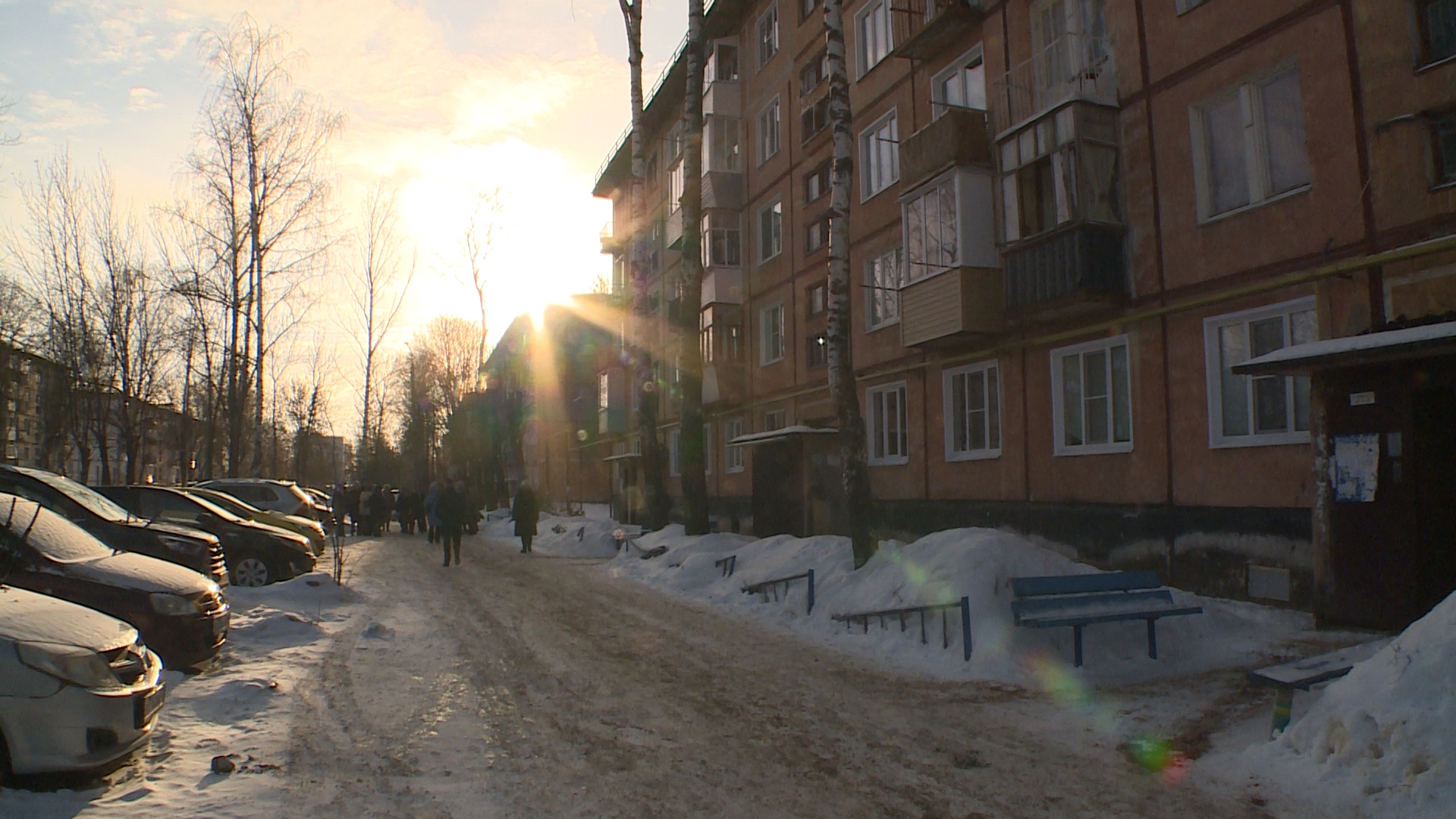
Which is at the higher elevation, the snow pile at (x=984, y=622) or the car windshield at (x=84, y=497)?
the car windshield at (x=84, y=497)

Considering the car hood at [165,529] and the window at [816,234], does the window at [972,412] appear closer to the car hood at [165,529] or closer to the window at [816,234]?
the window at [816,234]

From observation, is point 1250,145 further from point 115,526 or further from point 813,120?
point 115,526

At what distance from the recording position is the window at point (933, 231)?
51.4 ft

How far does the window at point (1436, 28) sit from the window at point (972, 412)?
24.3 feet

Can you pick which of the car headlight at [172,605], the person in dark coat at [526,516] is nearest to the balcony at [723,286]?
the person in dark coat at [526,516]

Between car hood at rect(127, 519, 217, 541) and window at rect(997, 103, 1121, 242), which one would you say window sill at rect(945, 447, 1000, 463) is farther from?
car hood at rect(127, 519, 217, 541)

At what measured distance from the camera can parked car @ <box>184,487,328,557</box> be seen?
55.0 ft

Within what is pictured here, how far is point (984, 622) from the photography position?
28.9 ft

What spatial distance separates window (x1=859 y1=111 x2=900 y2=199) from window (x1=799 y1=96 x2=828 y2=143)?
2.32 metres

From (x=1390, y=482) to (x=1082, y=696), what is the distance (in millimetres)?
3966

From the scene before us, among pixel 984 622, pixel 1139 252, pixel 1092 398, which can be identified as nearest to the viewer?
pixel 984 622

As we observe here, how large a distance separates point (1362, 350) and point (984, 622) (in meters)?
4.01

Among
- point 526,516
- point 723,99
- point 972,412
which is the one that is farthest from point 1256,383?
point 723,99

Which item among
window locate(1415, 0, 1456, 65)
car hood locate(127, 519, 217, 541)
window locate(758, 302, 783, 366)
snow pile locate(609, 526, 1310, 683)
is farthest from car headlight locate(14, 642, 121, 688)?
window locate(758, 302, 783, 366)
